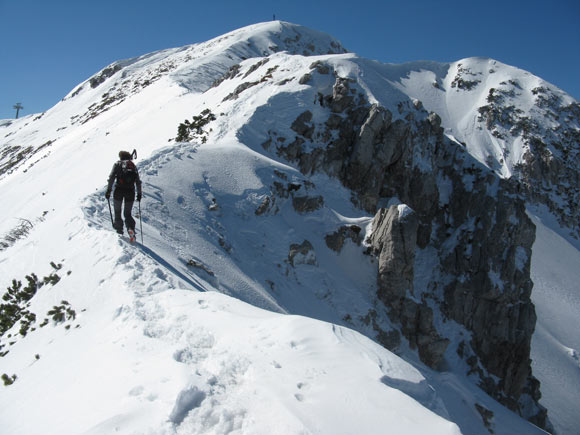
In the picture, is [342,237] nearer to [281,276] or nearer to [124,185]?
[281,276]

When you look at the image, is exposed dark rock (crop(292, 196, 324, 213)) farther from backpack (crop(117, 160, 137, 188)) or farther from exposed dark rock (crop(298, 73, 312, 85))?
exposed dark rock (crop(298, 73, 312, 85))

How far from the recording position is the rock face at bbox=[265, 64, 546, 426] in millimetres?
23875

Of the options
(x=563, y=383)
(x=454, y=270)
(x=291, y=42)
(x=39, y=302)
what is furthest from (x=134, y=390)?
(x=291, y=42)

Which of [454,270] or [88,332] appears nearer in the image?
[88,332]

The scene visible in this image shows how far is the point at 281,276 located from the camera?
52.5ft

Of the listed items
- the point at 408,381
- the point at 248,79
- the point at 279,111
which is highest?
the point at 248,79

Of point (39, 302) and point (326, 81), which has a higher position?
point (326, 81)

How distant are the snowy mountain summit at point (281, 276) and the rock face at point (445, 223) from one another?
15cm

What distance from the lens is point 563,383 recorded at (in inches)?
1184

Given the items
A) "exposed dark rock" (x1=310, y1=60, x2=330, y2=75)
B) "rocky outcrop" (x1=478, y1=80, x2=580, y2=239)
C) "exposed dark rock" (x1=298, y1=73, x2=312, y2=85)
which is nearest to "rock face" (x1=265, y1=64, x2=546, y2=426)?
"exposed dark rock" (x1=310, y1=60, x2=330, y2=75)

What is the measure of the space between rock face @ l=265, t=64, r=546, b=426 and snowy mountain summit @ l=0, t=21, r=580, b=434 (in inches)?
6.0

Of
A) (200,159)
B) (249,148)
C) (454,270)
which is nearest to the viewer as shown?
(200,159)

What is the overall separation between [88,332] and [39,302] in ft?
9.08

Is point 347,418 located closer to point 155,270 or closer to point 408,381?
point 408,381
